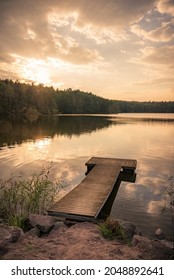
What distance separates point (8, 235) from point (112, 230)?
2774 mm

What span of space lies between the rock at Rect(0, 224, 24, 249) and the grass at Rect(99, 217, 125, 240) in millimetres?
2273

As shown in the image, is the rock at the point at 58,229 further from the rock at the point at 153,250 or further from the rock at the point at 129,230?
the rock at the point at 153,250

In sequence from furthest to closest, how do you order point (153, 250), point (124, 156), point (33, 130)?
1. point (33, 130)
2. point (124, 156)
3. point (153, 250)

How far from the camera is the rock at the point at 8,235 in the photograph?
5.90 m

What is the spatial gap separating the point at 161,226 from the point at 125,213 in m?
1.56

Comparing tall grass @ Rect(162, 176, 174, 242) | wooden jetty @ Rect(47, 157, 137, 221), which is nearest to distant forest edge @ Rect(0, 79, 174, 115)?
wooden jetty @ Rect(47, 157, 137, 221)

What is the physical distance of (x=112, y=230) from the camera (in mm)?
6660

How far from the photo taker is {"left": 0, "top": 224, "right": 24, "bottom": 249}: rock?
19.3ft

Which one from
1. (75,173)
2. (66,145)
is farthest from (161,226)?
(66,145)

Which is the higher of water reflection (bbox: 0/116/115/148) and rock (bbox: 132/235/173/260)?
water reflection (bbox: 0/116/115/148)

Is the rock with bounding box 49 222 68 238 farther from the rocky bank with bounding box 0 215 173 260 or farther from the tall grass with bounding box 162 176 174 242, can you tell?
the tall grass with bounding box 162 176 174 242

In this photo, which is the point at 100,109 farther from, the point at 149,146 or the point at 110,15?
the point at 110,15

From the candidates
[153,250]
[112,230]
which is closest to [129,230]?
[112,230]

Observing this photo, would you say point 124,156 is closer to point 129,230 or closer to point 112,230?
point 129,230
